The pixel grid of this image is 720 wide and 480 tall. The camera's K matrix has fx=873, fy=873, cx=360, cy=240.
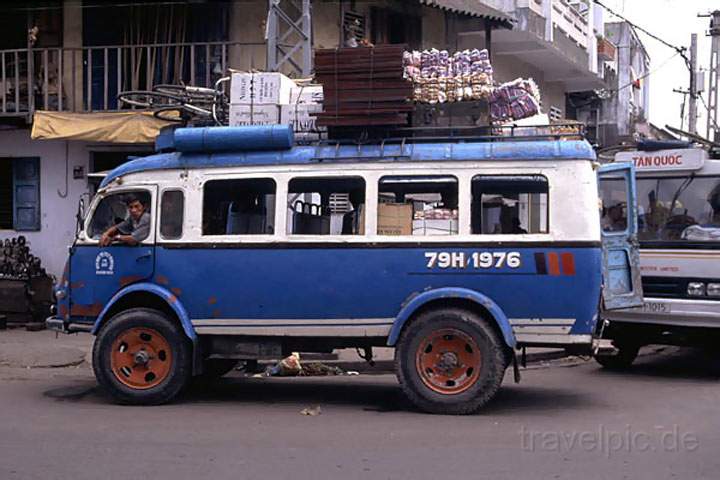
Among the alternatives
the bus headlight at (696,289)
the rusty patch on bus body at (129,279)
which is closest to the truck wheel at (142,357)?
the rusty patch on bus body at (129,279)

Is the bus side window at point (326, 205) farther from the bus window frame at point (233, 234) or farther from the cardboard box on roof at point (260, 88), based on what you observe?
the cardboard box on roof at point (260, 88)

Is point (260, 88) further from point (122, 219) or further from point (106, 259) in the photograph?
point (106, 259)

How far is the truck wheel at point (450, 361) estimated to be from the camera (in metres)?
7.50

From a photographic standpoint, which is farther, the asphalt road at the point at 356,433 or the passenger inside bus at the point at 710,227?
the passenger inside bus at the point at 710,227

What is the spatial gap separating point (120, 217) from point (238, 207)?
49.1 inches

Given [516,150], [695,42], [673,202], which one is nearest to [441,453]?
[516,150]

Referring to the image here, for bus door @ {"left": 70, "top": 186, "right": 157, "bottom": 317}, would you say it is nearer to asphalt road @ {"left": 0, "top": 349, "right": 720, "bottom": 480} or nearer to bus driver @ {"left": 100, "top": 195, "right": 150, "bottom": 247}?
bus driver @ {"left": 100, "top": 195, "right": 150, "bottom": 247}

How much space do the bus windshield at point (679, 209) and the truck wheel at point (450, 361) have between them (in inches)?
136

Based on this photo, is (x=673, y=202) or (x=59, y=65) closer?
(x=673, y=202)

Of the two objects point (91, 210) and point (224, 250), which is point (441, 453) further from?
point (91, 210)

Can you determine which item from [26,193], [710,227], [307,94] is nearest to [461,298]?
[307,94]

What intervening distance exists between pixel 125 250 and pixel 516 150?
3681mm

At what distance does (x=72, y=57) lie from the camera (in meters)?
14.4

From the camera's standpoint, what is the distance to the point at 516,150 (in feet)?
24.9
